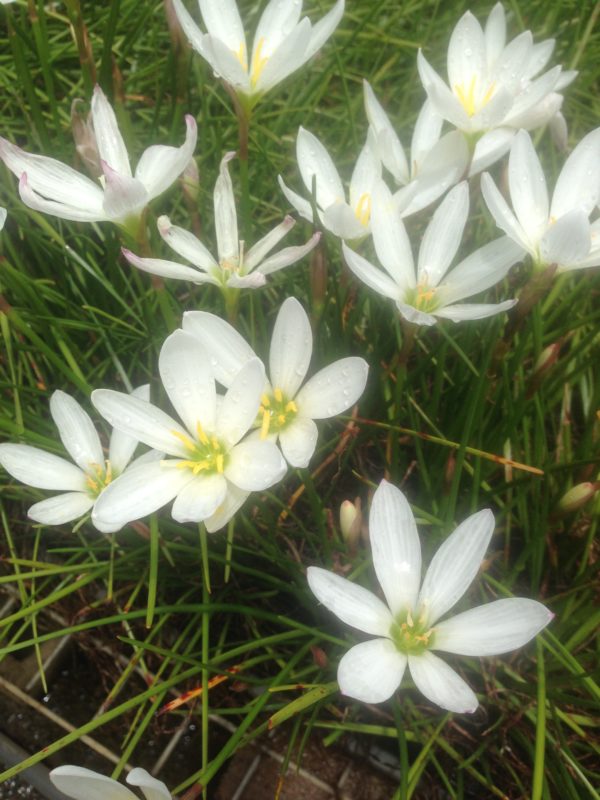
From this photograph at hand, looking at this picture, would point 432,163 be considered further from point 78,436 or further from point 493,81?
point 78,436

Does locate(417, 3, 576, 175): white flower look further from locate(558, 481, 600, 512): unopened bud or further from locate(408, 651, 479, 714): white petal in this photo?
locate(408, 651, 479, 714): white petal

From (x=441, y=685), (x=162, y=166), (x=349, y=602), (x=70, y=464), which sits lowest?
(x=441, y=685)

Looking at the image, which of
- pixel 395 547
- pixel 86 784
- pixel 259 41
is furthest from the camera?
pixel 259 41

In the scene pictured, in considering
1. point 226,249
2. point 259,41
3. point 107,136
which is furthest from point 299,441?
point 259,41

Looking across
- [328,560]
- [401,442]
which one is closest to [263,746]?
[328,560]

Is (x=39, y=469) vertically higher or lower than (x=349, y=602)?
higher

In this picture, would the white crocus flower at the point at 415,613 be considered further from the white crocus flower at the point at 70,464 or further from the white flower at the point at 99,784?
the white crocus flower at the point at 70,464

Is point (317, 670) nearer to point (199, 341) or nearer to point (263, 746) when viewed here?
point (263, 746)
